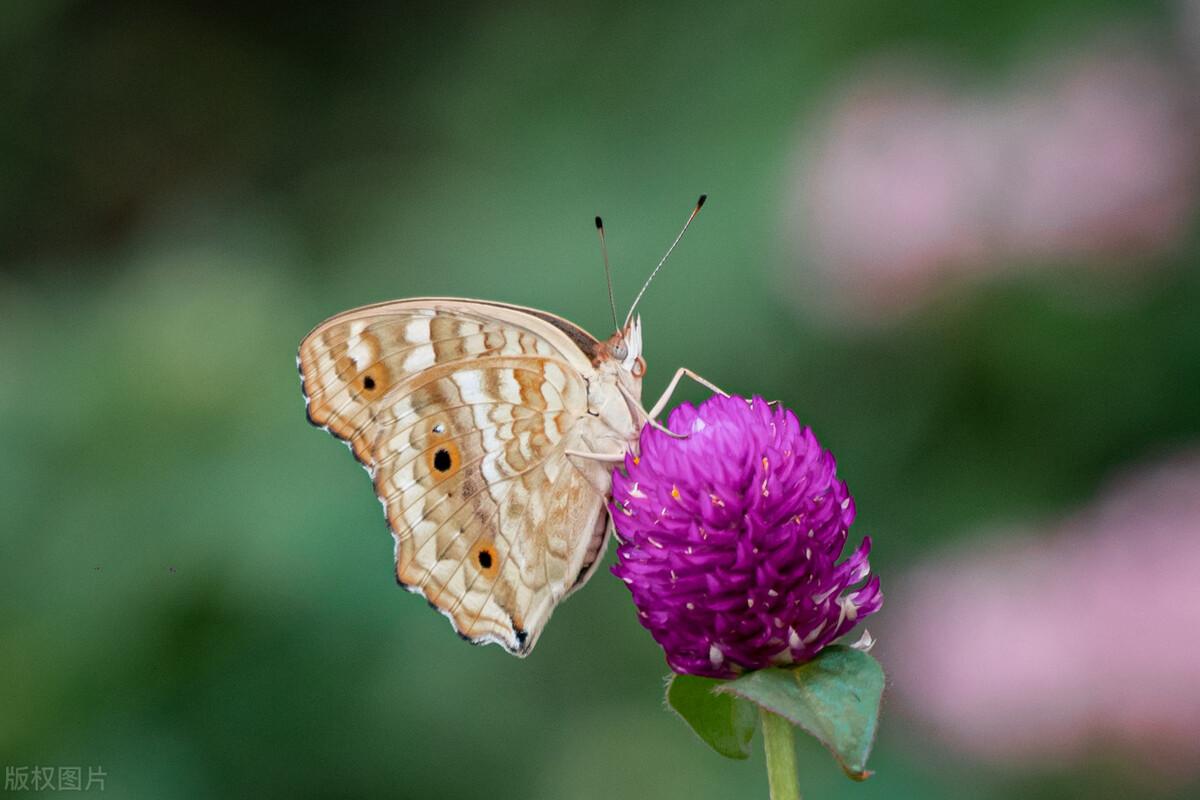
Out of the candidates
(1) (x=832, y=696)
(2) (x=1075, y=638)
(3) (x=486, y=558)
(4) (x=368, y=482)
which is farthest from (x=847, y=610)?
(4) (x=368, y=482)

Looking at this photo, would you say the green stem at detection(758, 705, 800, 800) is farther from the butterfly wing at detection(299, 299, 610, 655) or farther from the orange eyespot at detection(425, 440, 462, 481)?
the orange eyespot at detection(425, 440, 462, 481)

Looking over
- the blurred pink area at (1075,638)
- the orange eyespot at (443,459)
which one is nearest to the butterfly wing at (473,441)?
the orange eyespot at (443,459)

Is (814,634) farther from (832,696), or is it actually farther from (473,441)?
(473,441)

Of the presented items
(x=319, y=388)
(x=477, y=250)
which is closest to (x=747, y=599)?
(x=319, y=388)

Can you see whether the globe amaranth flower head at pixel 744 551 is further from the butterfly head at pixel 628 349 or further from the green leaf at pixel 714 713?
the butterfly head at pixel 628 349

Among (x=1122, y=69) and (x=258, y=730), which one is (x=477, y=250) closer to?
(x=258, y=730)
